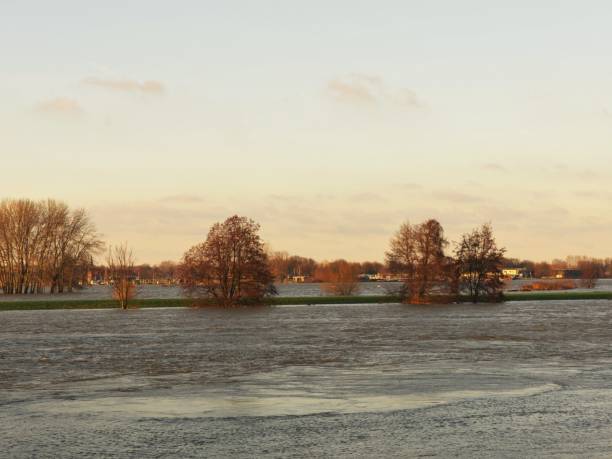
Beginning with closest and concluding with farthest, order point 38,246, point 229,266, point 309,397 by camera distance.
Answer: point 309,397 → point 229,266 → point 38,246

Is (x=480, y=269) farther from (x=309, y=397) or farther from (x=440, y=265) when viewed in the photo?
(x=309, y=397)

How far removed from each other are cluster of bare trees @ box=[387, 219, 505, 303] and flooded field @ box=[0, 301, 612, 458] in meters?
50.7

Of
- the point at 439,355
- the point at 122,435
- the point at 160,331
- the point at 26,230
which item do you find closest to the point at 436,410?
the point at 122,435

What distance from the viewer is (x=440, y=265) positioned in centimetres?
8975

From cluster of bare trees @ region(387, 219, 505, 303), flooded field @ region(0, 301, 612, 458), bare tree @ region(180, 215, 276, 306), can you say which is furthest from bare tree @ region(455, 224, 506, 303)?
flooded field @ region(0, 301, 612, 458)

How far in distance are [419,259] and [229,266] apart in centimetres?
2193

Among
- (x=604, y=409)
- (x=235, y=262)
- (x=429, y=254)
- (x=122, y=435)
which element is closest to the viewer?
(x=122, y=435)

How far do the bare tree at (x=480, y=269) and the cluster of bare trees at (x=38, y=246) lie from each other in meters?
71.8

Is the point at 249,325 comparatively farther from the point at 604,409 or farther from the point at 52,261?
the point at 52,261

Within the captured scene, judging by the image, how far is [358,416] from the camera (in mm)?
16953

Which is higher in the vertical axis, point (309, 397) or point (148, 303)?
point (148, 303)

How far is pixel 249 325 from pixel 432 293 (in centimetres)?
4358

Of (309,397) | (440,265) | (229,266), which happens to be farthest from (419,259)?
(309,397)

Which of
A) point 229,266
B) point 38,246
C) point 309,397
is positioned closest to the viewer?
point 309,397
